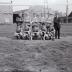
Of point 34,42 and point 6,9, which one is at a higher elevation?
point 6,9

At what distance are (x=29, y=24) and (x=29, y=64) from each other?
36.0 feet

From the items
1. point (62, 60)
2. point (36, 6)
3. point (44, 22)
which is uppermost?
point (36, 6)

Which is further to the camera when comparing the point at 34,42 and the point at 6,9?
the point at 6,9

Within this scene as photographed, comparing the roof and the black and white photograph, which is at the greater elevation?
the roof

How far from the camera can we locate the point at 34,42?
1572cm

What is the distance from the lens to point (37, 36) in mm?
18125

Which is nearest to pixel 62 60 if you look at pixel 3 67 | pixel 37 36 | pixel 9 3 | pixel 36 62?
pixel 36 62

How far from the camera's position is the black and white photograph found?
7559 millimetres

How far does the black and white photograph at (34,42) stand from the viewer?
298 inches

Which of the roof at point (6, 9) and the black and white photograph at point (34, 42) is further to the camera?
the roof at point (6, 9)

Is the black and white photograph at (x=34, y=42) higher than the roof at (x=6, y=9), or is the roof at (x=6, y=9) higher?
the roof at (x=6, y=9)

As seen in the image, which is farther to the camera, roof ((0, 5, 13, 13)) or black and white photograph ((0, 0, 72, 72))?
roof ((0, 5, 13, 13))

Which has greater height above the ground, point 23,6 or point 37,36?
point 23,6

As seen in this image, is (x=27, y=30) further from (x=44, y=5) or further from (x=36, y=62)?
(x=44, y=5)
